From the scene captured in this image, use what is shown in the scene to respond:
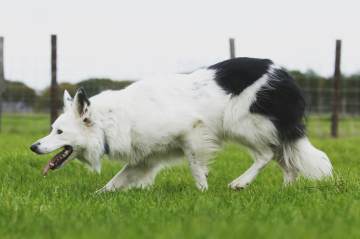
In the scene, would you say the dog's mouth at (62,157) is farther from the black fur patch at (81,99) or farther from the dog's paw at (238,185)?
the dog's paw at (238,185)

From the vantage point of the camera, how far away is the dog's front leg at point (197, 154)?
11.8ft

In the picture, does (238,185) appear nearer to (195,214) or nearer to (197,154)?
(197,154)

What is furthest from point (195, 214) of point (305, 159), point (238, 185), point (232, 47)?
point (232, 47)

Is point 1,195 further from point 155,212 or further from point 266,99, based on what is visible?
point 266,99

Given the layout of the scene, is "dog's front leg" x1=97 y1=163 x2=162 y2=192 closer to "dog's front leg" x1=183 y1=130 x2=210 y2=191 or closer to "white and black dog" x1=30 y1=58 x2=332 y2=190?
"white and black dog" x1=30 y1=58 x2=332 y2=190

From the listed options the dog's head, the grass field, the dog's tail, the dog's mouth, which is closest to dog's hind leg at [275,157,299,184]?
the dog's tail

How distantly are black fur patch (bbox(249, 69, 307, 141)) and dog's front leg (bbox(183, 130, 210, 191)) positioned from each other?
2.16 ft

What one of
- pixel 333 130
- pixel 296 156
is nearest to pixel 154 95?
pixel 296 156

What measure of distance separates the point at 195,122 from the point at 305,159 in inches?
53.2

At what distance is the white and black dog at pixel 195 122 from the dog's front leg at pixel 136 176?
16mm

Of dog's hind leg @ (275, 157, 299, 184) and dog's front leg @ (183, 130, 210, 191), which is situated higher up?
dog's front leg @ (183, 130, 210, 191)

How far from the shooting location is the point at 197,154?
3.62 metres

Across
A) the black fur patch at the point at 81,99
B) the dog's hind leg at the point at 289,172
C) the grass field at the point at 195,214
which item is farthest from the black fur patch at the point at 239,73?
the black fur patch at the point at 81,99

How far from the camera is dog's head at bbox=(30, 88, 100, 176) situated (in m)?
3.34
